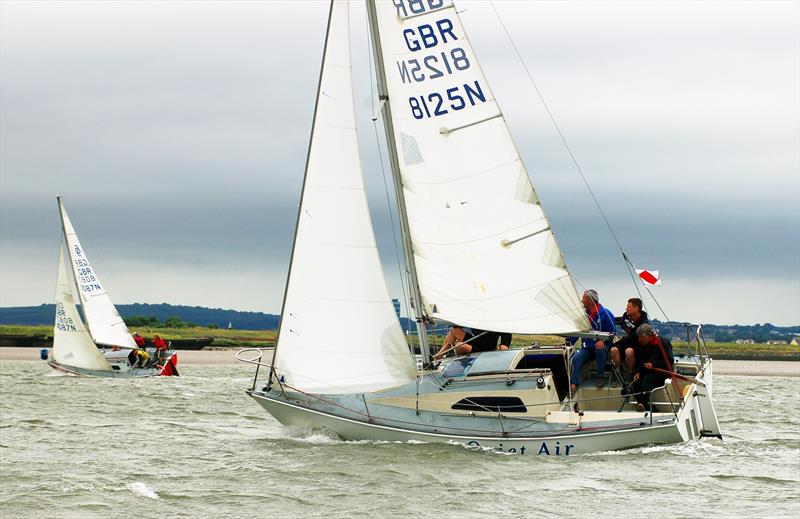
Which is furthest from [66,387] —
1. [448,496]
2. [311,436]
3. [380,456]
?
[448,496]

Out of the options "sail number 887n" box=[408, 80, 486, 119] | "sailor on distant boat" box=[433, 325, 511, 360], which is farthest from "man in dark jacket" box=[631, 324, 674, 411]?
"sail number 887n" box=[408, 80, 486, 119]

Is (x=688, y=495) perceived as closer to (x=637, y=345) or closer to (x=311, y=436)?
(x=637, y=345)

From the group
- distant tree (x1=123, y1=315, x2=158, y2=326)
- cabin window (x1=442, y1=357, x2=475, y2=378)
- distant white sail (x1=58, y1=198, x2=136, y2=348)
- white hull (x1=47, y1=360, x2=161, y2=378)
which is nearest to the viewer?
cabin window (x1=442, y1=357, x2=475, y2=378)

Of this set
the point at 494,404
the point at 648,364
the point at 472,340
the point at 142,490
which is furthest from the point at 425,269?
the point at 142,490

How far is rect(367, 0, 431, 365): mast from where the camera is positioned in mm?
21812

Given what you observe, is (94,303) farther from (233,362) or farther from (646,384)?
(646,384)

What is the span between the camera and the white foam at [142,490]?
55.5 ft

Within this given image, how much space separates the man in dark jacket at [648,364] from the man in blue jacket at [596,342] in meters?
0.96

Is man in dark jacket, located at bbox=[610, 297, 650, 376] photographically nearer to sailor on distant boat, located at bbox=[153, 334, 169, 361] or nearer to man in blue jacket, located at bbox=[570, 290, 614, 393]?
man in blue jacket, located at bbox=[570, 290, 614, 393]

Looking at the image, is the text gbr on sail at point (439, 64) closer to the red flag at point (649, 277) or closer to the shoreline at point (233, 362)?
the red flag at point (649, 277)

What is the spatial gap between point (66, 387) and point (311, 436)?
70.7 ft

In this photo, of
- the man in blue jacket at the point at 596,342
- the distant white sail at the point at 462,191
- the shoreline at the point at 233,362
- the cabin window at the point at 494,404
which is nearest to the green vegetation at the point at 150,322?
the shoreline at the point at 233,362

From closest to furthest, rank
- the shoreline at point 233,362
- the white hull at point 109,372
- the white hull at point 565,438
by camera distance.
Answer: the white hull at point 565,438, the white hull at point 109,372, the shoreline at point 233,362

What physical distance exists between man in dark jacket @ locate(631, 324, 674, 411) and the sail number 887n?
5.62 metres
